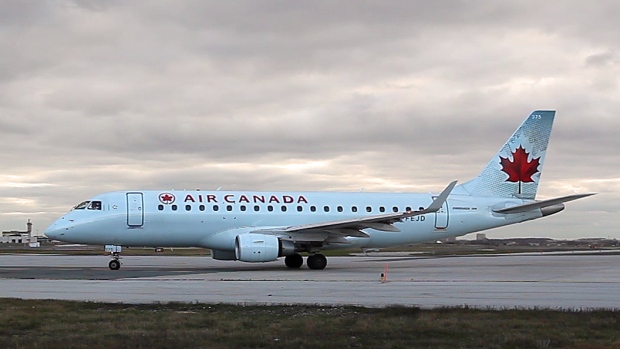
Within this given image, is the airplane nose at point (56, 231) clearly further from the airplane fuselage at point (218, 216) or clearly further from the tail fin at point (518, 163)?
the tail fin at point (518, 163)

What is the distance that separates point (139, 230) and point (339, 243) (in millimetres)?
8143

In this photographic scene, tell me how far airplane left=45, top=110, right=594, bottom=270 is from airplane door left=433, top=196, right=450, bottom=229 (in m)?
0.03

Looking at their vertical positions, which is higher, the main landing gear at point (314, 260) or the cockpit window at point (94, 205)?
the cockpit window at point (94, 205)

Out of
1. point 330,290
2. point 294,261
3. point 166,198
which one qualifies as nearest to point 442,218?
point 294,261

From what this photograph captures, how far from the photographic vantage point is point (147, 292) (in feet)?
62.8

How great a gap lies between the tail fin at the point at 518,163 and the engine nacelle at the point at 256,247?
1074 cm

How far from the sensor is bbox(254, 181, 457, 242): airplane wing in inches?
1199

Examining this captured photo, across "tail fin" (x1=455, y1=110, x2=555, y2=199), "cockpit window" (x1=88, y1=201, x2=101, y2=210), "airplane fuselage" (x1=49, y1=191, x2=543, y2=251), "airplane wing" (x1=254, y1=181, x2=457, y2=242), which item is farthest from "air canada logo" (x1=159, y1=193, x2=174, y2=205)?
"tail fin" (x1=455, y1=110, x2=555, y2=199)

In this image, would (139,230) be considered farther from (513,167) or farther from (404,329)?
(404,329)

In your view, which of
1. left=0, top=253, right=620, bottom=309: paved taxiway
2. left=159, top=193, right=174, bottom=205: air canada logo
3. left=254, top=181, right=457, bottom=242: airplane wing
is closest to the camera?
left=0, top=253, right=620, bottom=309: paved taxiway

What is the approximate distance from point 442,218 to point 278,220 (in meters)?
7.73

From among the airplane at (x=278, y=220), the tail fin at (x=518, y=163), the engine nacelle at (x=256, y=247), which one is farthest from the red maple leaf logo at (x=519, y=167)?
the engine nacelle at (x=256, y=247)

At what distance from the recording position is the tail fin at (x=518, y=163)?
3709cm

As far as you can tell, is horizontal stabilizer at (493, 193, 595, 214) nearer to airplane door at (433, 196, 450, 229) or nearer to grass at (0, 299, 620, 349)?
airplane door at (433, 196, 450, 229)
